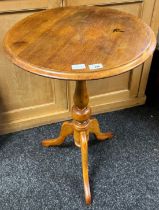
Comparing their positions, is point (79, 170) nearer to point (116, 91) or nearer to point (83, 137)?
point (83, 137)

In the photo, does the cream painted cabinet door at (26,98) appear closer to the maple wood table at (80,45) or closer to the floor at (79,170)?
the floor at (79,170)

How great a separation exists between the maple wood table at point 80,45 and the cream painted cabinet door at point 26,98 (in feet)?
1.13

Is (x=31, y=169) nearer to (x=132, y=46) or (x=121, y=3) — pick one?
(x=132, y=46)

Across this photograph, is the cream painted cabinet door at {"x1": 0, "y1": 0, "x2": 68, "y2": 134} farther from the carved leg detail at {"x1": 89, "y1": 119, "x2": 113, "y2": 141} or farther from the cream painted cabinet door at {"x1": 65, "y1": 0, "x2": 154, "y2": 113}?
the carved leg detail at {"x1": 89, "y1": 119, "x2": 113, "y2": 141}

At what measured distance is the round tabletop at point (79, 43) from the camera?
763 mm

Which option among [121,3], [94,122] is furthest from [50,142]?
[121,3]

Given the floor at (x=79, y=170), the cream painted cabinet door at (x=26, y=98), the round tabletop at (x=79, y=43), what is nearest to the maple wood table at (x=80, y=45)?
the round tabletop at (x=79, y=43)

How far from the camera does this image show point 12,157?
1.39 metres

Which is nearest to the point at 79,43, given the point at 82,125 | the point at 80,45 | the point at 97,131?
the point at 80,45

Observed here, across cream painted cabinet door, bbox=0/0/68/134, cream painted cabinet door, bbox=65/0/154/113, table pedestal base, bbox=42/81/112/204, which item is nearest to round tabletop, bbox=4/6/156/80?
table pedestal base, bbox=42/81/112/204

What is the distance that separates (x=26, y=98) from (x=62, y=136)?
12.5 inches

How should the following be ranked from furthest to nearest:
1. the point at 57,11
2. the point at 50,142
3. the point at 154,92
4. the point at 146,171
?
the point at 154,92 < the point at 50,142 < the point at 146,171 < the point at 57,11

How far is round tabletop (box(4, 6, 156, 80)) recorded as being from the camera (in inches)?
30.0

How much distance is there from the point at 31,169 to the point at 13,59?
0.72 metres
